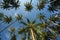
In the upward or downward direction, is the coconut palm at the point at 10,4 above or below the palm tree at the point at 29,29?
above

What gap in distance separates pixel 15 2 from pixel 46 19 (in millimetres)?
4135

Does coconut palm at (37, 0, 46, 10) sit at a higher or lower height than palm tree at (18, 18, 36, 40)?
higher

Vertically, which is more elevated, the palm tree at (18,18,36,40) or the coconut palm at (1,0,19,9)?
the coconut palm at (1,0,19,9)

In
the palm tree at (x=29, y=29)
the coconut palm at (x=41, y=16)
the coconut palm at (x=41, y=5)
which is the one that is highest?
the coconut palm at (x=41, y=5)

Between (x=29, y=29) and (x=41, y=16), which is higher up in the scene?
(x=41, y=16)

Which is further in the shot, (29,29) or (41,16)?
(41,16)

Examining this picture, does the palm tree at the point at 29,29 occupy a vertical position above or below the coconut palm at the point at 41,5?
below

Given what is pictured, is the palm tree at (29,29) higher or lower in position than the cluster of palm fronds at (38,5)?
lower

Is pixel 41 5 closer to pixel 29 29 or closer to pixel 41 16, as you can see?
pixel 41 16

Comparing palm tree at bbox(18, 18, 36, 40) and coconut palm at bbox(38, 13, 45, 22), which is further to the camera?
coconut palm at bbox(38, 13, 45, 22)

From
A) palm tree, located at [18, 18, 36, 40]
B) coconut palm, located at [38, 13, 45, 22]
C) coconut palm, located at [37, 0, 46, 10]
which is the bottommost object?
palm tree, located at [18, 18, 36, 40]

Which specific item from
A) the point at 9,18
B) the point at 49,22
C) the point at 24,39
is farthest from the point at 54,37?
the point at 9,18

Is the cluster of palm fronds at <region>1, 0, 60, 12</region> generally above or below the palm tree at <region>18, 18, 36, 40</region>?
above

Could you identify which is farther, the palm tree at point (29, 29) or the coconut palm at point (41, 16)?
the coconut palm at point (41, 16)
